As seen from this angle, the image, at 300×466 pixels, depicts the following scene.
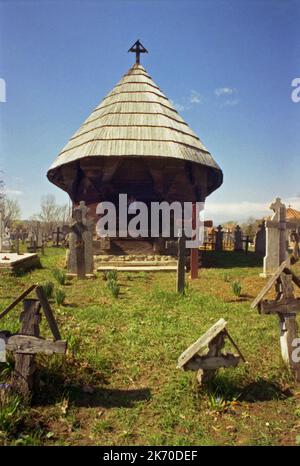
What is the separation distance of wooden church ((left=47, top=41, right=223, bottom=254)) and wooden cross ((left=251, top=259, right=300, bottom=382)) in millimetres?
7434

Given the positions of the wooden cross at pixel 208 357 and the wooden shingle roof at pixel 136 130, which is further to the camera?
the wooden shingle roof at pixel 136 130

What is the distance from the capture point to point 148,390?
355 centimetres

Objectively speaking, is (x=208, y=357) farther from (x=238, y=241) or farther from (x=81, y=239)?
(x=238, y=241)

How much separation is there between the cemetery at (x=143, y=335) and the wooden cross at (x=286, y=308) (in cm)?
1

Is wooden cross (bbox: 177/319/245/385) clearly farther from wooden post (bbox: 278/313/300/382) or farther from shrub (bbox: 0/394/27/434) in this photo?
shrub (bbox: 0/394/27/434)

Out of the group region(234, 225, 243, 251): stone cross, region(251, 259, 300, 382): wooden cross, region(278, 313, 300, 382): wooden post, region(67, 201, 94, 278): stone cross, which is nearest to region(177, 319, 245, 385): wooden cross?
region(251, 259, 300, 382): wooden cross

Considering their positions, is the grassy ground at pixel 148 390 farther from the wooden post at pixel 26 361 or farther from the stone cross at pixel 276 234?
the stone cross at pixel 276 234

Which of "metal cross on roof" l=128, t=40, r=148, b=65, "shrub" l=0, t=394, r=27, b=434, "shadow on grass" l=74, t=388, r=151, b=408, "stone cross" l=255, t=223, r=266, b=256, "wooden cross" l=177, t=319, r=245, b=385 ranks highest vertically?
"metal cross on roof" l=128, t=40, r=148, b=65

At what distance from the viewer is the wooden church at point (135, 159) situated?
1114cm

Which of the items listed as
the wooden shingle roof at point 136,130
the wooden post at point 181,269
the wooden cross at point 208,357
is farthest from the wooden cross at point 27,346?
the wooden shingle roof at point 136,130

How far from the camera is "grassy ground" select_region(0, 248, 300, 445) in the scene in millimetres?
2859

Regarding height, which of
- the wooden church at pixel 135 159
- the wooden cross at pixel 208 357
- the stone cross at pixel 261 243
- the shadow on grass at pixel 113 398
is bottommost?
the shadow on grass at pixel 113 398

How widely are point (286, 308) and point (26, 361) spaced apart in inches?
123
